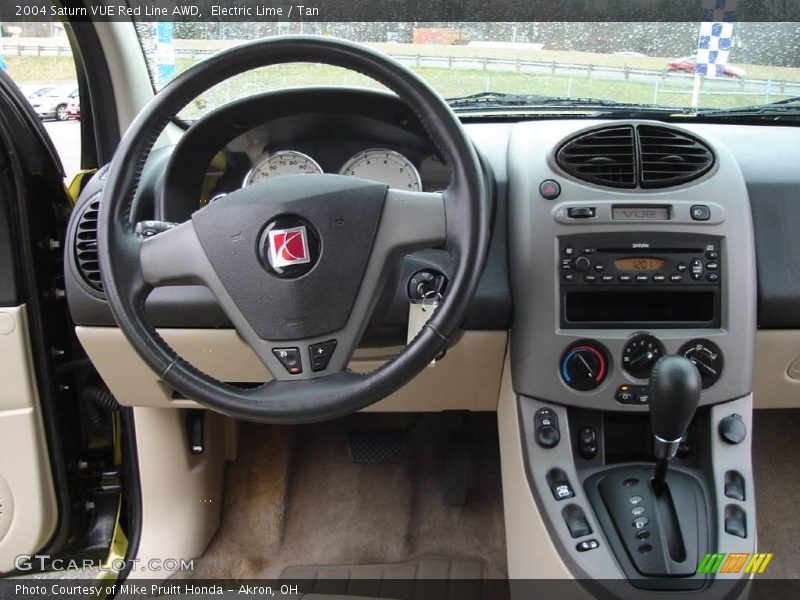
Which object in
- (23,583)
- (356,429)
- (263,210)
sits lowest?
(23,583)

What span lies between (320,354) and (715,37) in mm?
1219

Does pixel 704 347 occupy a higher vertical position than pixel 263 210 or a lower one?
lower

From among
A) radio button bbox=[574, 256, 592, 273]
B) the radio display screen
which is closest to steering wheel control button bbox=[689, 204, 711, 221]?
the radio display screen

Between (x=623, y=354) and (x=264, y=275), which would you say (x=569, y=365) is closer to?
(x=623, y=354)

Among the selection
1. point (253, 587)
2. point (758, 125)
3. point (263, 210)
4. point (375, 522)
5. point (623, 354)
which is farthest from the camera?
point (375, 522)

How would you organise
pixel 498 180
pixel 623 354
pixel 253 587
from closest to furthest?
pixel 623 354 → pixel 498 180 → pixel 253 587

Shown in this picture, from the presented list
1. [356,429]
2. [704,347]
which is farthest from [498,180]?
[356,429]

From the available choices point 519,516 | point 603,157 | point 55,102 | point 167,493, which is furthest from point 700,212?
point 55,102

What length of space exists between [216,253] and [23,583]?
1436 millimetres

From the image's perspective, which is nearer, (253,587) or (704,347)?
(704,347)

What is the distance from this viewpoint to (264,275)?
1169 millimetres

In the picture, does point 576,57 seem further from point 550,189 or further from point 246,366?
point 246,366

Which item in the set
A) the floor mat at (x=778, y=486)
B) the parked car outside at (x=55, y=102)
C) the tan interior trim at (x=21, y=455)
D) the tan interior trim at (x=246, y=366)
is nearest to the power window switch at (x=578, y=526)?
the tan interior trim at (x=246, y=366)

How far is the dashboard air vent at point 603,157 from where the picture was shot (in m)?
1.47
